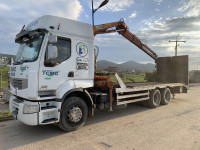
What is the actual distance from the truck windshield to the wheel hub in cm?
177

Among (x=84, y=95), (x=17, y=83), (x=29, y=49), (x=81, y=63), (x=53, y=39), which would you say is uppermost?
(x=53, y=39)

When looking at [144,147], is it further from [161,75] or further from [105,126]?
[161,75]

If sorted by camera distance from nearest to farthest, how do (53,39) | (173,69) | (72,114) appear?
(53,39)
(72,114)
(173,69)

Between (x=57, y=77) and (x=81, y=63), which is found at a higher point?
(x=81, y=63)

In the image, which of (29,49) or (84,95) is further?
(84,95)

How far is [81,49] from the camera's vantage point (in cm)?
502

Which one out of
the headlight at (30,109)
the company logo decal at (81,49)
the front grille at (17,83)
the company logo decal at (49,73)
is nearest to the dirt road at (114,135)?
the headlight at (30,109)

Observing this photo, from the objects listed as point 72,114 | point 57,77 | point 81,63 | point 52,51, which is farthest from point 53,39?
point 72,114

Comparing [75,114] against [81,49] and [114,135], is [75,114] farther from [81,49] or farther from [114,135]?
[81,49]

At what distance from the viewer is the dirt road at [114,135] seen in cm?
375

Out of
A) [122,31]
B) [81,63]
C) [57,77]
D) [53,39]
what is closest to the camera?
[53,39]

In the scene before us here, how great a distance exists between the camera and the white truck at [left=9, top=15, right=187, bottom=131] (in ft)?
13.5

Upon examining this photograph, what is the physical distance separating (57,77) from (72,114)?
114 centimetres

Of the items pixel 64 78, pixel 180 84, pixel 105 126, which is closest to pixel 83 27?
pixel 64 78
